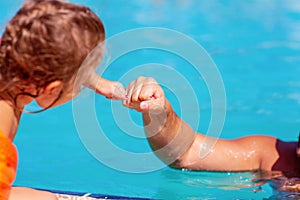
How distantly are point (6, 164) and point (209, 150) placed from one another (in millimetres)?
1216

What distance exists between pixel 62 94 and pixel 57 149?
1521 millimetres

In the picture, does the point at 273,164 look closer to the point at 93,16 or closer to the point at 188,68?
the point at 93,16

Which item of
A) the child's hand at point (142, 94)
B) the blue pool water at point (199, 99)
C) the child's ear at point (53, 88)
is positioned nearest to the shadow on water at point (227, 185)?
the blue pool water at point (199, 99)

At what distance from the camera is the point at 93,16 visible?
1.75 meters

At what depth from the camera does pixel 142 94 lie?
223 centimetres

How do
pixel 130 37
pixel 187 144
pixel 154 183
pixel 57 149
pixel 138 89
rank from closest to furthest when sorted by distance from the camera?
pixel 130 37 < pixel 138 89 < pixel 187 144 < pixel 154 183 < pixel 57 149

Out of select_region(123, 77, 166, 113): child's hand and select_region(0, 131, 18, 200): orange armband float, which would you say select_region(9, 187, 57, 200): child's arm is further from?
select_region(123, 77, 166, 113): child's hand

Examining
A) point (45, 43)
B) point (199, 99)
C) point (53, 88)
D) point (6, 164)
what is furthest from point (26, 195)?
point (199, 99)

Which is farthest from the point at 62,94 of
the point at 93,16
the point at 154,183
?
the point at 154,183

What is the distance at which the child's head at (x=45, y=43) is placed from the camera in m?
1.69

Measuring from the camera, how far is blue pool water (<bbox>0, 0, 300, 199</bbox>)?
2879mm

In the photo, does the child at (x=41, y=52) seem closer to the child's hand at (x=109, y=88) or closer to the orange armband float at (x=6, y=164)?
the orange armband float at (x=6, y=164)

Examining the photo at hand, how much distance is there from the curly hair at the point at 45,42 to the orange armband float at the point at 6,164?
0.13 meters

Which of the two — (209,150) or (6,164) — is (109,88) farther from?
(209,150)
